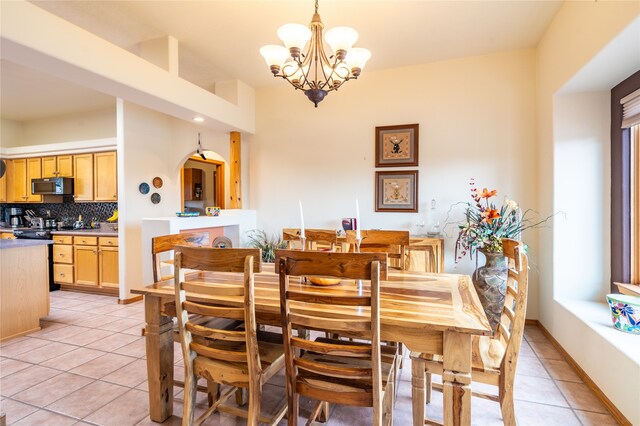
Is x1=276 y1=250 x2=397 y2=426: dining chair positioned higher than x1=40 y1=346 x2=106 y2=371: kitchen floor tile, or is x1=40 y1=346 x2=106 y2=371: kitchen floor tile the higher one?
x1=276 y1=250 x2=397 y2=426: dining chair

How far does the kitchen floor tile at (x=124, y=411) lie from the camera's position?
1.90 m

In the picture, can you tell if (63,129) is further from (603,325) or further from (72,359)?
(603,325)

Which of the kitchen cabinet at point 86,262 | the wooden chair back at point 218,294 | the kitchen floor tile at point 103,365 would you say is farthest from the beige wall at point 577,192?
the kitchen cabinet at point 86,262

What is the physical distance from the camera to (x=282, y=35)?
210 centimetres

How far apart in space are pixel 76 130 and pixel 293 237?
209 inches

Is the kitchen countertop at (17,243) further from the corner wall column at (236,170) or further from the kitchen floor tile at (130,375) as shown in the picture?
the corner wall column at (236,170)

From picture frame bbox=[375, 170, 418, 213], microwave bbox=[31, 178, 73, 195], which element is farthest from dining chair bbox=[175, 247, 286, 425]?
microwave bbox=[31, 178, 73, 195]

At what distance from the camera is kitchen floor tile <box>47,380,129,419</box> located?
6.58 feet

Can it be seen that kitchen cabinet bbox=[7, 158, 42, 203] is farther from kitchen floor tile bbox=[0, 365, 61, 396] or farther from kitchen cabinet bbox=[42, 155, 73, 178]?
kitchen floor tile bbox=[0, 365, 61, 396]

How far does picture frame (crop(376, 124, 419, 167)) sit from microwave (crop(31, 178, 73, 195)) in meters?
4.78

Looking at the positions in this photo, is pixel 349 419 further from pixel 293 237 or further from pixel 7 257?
pixel 7 257

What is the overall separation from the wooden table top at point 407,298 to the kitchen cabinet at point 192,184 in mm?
5339

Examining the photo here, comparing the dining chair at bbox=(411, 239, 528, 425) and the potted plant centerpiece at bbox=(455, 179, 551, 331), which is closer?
the dining chair at bbox=(411, 239, 528, 425)

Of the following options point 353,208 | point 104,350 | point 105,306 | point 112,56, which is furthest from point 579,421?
point 105,306
